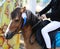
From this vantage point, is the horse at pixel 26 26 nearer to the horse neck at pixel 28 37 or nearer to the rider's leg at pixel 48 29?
the horse neck at pixel 28 37

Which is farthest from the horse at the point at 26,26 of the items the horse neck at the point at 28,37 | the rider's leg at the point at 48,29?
the rider's leg at the point at 48,29

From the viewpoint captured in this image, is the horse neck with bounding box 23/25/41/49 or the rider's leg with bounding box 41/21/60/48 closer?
the rider's leg with bounding box 41/21/60/48

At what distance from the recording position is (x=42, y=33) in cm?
336

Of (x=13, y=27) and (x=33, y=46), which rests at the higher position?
(x=13, y=27)

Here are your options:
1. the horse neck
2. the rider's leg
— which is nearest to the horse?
the horse neck

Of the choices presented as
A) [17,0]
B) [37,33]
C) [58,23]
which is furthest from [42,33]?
[17,0]

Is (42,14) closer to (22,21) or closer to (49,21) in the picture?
(49,21)

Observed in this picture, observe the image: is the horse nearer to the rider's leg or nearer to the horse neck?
the horse neck

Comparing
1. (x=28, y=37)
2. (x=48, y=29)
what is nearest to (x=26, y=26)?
(x=28, y=37)

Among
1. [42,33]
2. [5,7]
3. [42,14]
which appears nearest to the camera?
[42,33]

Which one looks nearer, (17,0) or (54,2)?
(54,2)

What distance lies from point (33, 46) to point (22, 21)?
447 millimetres

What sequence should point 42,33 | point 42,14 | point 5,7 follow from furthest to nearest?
point 5,7 → point 42,14 → point 42,33

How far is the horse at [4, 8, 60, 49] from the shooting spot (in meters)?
3.37
